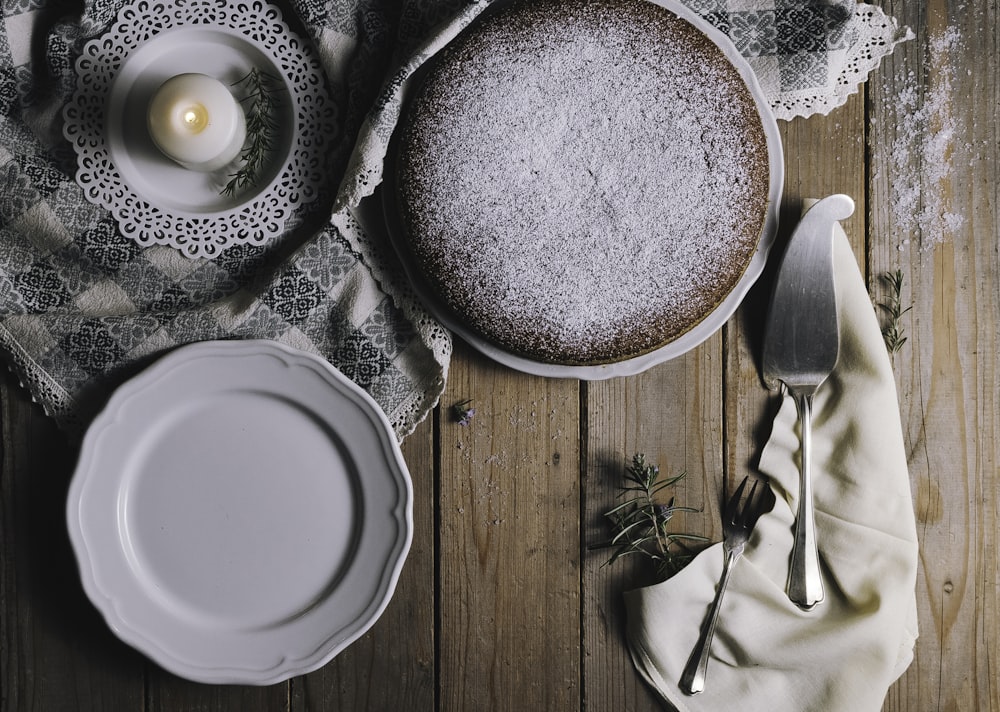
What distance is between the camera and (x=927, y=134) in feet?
3.28

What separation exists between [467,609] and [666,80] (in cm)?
76

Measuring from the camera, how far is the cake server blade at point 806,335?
937 mm

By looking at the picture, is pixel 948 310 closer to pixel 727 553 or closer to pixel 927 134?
pixel 927 134

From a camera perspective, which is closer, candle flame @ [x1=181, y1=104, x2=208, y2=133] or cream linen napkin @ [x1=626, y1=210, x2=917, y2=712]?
candle flame @ [x1=181, y1=104, x2=208, y2=133]

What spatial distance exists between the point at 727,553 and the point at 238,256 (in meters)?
0.77

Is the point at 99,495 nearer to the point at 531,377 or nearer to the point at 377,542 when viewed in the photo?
the point at 377,542

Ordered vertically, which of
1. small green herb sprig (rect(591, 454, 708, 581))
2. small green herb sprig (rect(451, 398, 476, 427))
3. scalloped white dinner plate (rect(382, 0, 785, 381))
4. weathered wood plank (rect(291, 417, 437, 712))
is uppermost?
scalloped white dinner plate (rect(382, 0, 785, 381))

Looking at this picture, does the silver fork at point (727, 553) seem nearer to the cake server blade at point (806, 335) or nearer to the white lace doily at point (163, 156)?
the cake server blade at point (806, 335)

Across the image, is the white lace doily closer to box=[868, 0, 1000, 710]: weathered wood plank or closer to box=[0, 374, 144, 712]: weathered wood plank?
box=[0, 374, 144, 712]: weathered wood plank

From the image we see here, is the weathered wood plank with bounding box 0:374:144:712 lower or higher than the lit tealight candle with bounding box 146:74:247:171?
lower

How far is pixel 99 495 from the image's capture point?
3.10 ft

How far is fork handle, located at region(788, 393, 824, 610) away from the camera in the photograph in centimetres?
96

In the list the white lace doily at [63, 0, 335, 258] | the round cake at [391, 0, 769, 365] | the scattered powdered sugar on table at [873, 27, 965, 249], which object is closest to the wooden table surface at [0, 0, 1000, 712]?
the scattered powdered sugar on table at [873, 27, 965, 249]

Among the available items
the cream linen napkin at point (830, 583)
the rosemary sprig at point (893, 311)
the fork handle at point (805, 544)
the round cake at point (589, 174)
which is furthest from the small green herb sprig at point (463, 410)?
the rosemary sprig at point (893, 311)
